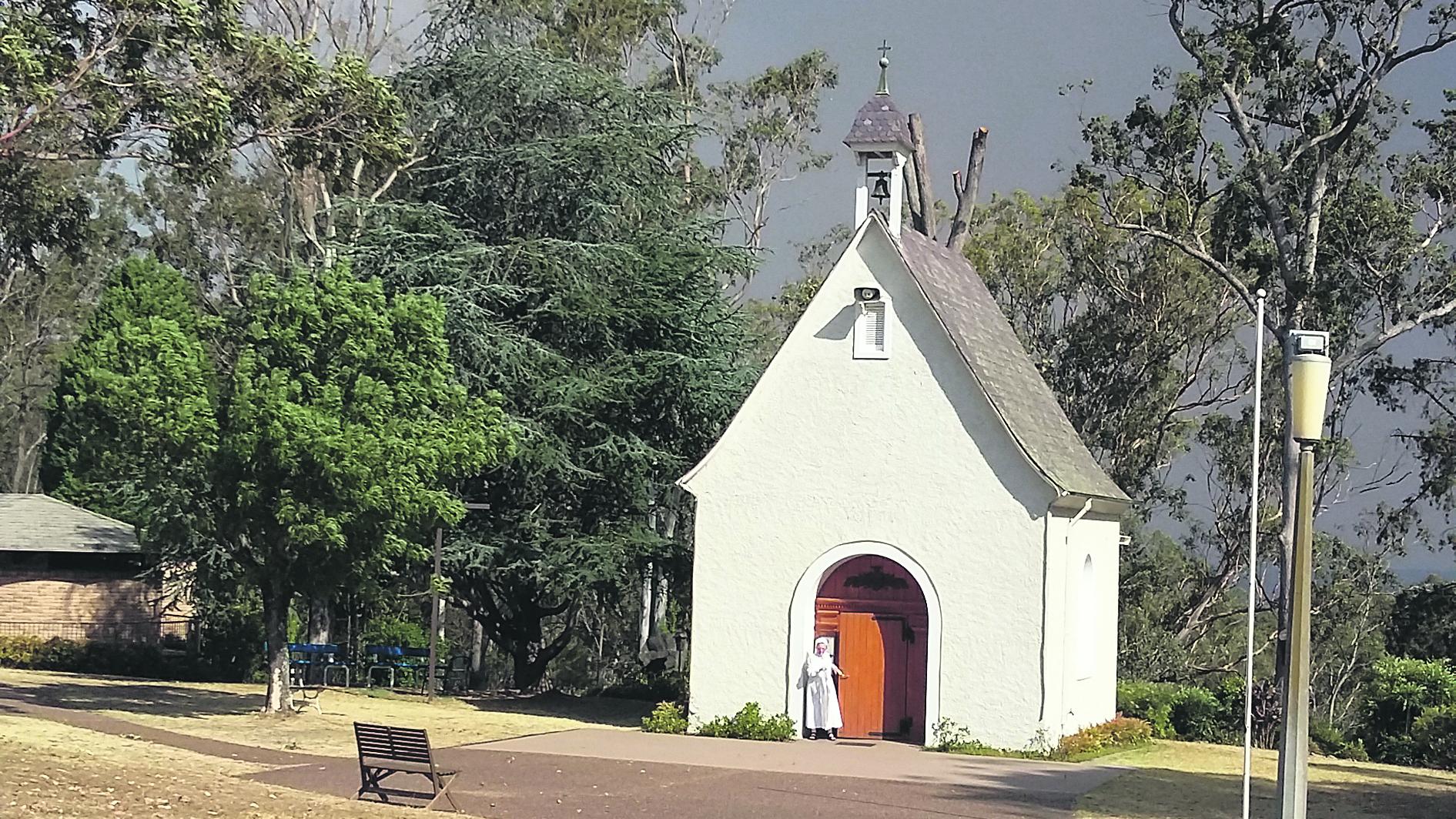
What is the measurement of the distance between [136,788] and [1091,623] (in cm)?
1761

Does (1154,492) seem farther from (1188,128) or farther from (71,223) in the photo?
(71,223)

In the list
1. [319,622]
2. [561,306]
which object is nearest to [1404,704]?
[561,306]

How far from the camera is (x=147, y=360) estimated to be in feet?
82.3

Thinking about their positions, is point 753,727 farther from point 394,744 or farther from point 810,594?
point 394,744

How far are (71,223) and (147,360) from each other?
6.73 metres

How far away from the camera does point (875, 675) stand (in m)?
27.2

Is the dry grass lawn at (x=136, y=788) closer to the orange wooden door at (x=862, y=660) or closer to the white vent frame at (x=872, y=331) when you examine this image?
the orange wooden door at (x=862, y=660)

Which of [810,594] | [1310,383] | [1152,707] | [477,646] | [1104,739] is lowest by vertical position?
[477,646]

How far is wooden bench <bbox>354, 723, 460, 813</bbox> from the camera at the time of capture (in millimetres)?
17344

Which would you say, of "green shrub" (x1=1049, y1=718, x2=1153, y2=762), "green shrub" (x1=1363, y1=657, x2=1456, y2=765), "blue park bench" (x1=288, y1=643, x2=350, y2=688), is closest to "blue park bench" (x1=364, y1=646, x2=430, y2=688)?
"blue park bench" (x1=288, y1=643, x2=350, y2=688)

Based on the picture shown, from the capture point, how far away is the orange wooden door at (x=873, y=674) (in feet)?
89.0

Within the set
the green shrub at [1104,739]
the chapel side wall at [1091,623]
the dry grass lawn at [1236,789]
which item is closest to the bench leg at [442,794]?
the dry grass lawn at [1236,789]

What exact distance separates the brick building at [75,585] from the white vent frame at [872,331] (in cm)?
2033

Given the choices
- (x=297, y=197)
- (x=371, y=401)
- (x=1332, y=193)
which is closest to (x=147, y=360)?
(x=371, y=401)
